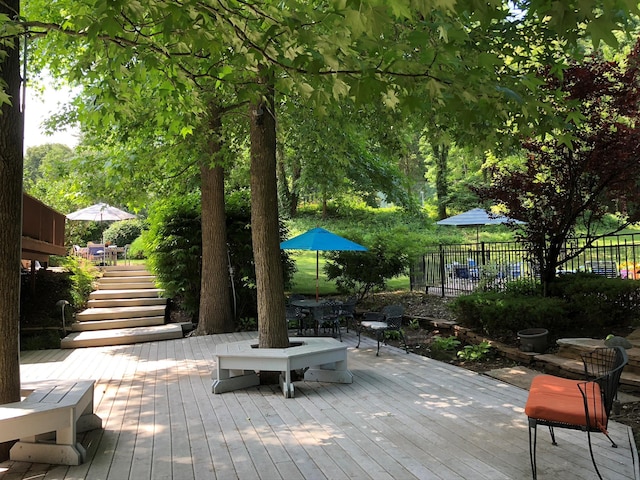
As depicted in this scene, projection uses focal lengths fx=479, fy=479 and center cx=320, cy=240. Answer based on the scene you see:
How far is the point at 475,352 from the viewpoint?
7.13 meters

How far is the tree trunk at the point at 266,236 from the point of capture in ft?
19.5

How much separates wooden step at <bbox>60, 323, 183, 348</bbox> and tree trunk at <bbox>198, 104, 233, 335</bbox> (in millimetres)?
637

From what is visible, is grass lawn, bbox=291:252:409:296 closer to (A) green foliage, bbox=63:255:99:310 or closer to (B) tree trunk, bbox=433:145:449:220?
(A) green foliage, bbox=63:255:99:310

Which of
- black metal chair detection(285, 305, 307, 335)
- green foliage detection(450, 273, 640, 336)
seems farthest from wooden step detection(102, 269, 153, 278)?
green foliage detection(450, 273, 640, 336)

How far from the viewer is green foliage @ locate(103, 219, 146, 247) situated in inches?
933

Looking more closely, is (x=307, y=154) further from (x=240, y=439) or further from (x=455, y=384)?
(x=240, y=439)

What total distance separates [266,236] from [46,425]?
10.4 ft

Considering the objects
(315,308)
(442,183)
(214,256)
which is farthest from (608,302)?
(442,183)

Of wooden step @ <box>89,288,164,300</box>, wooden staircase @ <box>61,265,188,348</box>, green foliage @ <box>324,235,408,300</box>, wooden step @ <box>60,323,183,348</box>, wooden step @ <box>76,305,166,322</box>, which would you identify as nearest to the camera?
wooden step @ <box>60,323,183,348</box>

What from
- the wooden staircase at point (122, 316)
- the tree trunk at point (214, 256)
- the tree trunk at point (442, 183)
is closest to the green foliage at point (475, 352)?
the tree trunk at point (214, 256)

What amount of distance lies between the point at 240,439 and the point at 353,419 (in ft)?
3.60

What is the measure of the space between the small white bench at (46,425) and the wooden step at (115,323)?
6160mm

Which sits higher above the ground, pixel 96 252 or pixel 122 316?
pixel 96 252

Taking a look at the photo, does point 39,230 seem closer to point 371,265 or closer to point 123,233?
point 371,265
